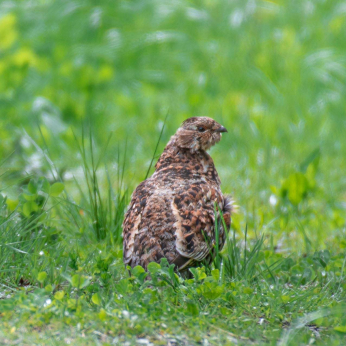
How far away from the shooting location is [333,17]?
1138cm

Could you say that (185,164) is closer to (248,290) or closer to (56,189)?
(56,189)

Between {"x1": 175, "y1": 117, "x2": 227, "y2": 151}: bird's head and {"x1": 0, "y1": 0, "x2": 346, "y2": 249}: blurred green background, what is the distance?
1.23m

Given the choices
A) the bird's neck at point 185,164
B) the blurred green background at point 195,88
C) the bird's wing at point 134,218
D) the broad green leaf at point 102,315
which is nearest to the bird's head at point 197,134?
the bird's neck at point 185,164

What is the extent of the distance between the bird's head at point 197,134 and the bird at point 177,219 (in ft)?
0.78

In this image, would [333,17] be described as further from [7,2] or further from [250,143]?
[7,2]

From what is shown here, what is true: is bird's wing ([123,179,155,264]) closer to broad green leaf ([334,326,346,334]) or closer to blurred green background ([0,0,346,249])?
broad green leaf ([334,326,346,334])

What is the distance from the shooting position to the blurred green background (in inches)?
293

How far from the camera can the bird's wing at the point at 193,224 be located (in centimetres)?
434

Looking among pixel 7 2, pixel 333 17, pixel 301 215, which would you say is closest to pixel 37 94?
pixel 7 2

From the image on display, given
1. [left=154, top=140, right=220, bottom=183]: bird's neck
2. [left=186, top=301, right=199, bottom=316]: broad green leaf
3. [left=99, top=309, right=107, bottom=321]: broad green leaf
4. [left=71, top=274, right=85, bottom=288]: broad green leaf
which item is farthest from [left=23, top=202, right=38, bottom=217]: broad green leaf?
[left=186, top=301, right=199, bottom=316]: broad green leaf

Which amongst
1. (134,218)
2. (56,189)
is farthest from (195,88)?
(134,218)

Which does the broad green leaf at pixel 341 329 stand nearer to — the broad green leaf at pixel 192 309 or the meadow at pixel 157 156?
the meadow at pixel 157 156

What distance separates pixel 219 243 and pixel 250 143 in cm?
394

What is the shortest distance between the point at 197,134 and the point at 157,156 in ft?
1.99
